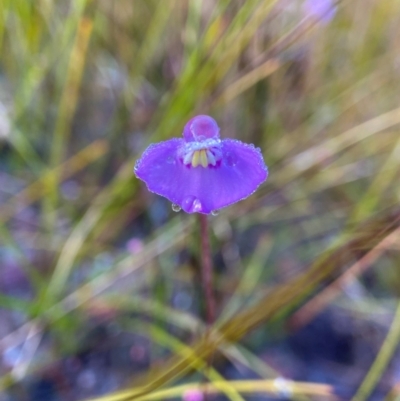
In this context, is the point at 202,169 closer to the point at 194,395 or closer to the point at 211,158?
the point at 211,158

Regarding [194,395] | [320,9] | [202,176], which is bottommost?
[194,395]

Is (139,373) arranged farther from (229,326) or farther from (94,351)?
(229,326)

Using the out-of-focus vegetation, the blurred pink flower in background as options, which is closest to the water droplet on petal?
the out-of-focus vegetation

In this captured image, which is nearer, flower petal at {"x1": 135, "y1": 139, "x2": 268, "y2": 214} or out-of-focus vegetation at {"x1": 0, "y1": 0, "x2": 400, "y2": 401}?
flower petal at {"x1": 135, "y1": 139, "x2": 268, "y2": 214}

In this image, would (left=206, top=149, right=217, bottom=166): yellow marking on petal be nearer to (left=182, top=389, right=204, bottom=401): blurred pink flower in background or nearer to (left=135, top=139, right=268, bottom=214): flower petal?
(left=135, top=139, right=268, bottom=214): flower petal

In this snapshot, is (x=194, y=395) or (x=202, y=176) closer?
(x=202, y=176)

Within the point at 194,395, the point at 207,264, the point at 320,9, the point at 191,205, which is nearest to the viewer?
the point at 191,205

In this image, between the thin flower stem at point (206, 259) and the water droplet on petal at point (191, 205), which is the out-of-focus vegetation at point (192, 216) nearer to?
the thin flower stem at point (206, 259)

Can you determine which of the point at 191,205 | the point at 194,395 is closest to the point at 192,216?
the point at 194,395
